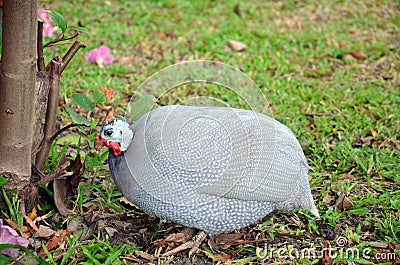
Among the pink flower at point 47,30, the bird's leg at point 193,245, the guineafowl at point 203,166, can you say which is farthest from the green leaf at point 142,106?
the pink flower at point 47,30

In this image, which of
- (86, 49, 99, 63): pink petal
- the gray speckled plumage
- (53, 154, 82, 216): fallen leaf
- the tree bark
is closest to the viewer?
the tree bark

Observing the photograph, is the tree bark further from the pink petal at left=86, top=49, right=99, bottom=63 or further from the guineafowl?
the pink petal at left=86, top=49, right=99, bottom=63

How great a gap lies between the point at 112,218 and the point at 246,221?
0.66 m

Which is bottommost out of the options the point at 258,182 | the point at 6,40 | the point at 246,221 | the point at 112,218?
the point at 112,218

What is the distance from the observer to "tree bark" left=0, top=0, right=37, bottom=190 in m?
2.21

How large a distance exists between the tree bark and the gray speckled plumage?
395 mm

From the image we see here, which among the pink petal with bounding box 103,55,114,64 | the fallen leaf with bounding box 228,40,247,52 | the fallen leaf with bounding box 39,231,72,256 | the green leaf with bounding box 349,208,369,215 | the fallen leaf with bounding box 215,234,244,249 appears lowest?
the fallen leaf with bounding box 39,231,72,256

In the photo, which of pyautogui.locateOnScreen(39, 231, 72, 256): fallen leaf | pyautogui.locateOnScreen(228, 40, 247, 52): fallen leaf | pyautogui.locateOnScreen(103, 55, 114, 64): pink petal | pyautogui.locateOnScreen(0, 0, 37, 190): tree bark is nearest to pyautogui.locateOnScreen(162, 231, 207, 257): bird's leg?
pyautogui.locateOnScreen(39, 231, 72, 256): fallen leaf

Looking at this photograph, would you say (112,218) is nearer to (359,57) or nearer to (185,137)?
(185,137)

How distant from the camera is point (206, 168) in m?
2.33

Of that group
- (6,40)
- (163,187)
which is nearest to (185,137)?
(163,187)

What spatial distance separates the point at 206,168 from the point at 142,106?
484mm

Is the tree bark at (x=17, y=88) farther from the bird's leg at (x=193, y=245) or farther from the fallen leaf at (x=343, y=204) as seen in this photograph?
the fallen leaf at (x=343, y=204)

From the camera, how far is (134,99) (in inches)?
110
